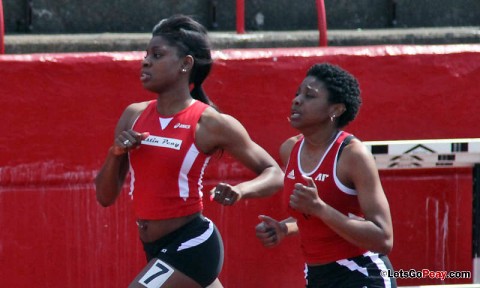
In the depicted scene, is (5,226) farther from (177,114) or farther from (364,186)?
(364,186)

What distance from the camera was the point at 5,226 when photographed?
6.43 meters

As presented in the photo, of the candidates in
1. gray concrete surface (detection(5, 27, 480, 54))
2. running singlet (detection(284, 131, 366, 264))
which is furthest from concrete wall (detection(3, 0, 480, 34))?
running singlet (detection(284, 131, 366, 264))

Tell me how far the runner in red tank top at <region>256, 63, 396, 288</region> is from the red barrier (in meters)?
1.95

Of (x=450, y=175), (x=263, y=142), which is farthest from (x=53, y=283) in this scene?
(x=450, y=175)

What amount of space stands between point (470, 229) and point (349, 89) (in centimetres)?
265

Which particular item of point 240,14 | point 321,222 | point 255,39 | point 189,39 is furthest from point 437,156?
point 321,222

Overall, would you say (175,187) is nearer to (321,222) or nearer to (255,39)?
(321,222)

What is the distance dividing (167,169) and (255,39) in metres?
2.74

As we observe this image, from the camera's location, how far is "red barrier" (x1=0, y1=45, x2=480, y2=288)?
6.43 metres

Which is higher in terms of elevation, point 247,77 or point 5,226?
point 247,77

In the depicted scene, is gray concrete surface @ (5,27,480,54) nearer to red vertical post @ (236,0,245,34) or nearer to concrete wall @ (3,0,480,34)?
red vertical post @ (236,0,245,34)

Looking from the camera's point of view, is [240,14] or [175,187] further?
[240,14]

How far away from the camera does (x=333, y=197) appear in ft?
14.5

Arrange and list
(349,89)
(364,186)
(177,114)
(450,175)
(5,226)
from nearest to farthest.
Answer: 1. (364,186)
2. (349,89)
3. (177,114)
4. (5,226)
5. (450,175)
